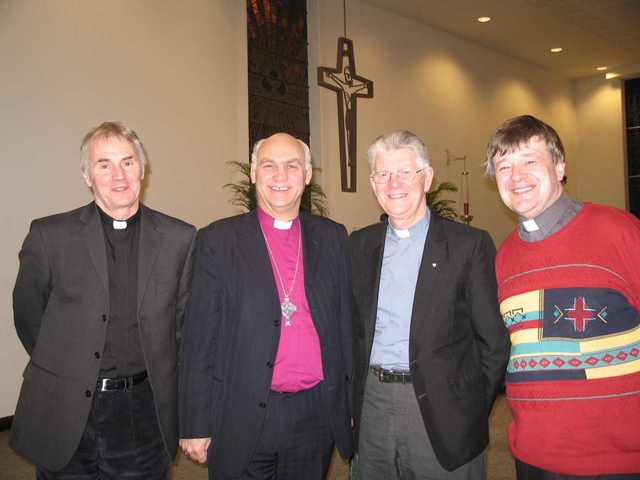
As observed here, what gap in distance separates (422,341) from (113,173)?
1.31 metres

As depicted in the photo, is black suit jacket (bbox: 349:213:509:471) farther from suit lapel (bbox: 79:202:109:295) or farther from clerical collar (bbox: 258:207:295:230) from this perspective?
suit lapel (bbox: 79:202:109:295)

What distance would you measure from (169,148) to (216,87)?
0.97m

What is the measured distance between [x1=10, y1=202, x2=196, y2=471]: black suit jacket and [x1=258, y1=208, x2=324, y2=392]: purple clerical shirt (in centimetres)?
41

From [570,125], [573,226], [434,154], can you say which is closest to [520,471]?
[573,226]

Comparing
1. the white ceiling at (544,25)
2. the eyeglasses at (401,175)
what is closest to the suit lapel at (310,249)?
the eyeglasses at (401,175)

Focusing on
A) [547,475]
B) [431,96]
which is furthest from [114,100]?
[431,96]

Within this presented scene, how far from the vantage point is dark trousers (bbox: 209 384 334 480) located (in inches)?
78.7

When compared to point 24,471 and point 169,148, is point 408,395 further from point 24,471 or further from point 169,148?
point 169,148

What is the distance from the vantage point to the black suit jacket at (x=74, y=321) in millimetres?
1956

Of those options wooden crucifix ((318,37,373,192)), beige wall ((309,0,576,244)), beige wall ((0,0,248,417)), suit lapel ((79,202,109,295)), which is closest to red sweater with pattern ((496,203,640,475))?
suit lapel ((79,202,109,295))

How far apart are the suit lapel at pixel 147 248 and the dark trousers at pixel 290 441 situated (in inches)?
25.5

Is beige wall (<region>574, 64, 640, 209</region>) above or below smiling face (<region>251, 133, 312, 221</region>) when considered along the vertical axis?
above

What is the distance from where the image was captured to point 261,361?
1989 mm

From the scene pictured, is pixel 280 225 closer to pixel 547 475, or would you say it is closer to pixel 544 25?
pixel 547 475
